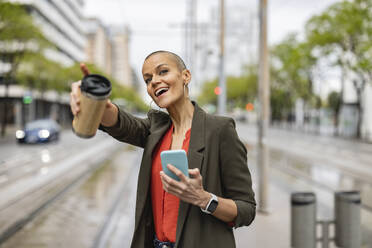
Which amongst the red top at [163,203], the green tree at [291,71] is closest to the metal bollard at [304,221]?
the red top at [163,203]

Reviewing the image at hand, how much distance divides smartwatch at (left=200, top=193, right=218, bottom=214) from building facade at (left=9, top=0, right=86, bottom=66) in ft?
161

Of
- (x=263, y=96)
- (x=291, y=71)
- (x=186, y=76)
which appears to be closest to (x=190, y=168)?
(x=186, y=76)

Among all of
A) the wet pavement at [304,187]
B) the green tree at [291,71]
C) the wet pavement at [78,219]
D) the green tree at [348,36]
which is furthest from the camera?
the green tree at [291,71]

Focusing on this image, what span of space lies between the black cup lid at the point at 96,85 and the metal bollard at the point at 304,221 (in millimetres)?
4293

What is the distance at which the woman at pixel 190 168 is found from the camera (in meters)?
1.69

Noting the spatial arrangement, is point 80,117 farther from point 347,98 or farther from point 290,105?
point 290,105

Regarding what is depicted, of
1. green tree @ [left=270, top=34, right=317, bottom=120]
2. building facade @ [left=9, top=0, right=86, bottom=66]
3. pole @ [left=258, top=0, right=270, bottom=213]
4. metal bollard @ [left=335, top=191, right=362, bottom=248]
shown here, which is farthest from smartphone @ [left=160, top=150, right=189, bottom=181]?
building facade @ [left=9, top=0, right=86, bottom=66]

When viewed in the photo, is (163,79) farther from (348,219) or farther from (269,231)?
(269,231)

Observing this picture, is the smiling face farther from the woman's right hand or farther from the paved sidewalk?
the paved sidewalk

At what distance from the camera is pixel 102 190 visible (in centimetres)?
1048

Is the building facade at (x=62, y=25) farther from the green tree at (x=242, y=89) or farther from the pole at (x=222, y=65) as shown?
the pole at (x=222, y=65)

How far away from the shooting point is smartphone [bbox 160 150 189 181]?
1.38 metres

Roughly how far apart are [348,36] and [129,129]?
31.9m

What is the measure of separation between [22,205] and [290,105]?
185ft
